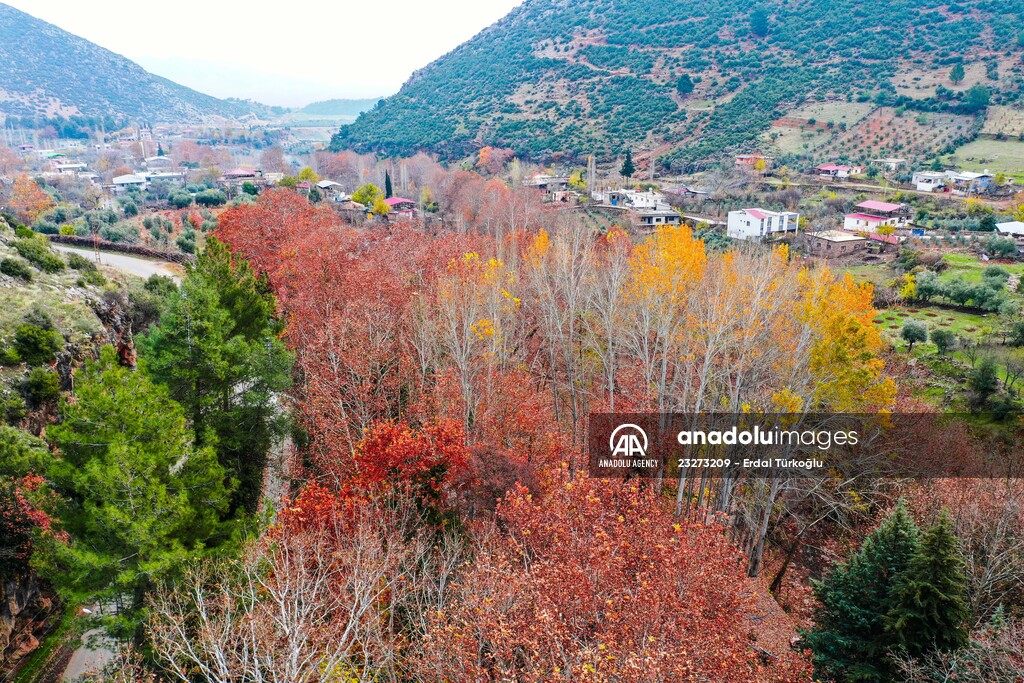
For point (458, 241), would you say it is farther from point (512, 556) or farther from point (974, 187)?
point (974, 187)

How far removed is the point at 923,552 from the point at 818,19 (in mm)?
125658

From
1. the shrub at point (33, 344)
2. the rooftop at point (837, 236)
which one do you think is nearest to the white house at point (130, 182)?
the shrub at point (33, 344)

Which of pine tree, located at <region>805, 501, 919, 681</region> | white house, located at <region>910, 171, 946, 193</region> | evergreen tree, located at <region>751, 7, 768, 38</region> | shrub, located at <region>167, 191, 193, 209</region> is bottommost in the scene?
pine tree, located at <region>805, 501, 919, 681</region>

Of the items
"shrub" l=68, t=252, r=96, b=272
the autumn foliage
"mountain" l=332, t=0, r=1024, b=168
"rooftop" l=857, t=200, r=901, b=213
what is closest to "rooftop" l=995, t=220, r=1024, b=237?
"rooftop" l=857, t=200, r=901, b=213

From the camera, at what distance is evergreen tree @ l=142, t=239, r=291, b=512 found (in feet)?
57.3

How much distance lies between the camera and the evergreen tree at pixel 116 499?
12047 mm

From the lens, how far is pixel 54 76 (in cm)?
16600

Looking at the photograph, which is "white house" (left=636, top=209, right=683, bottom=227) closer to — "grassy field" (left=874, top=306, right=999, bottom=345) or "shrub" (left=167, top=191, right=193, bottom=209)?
"grassy field" (left=874, top=306, right=999, bottom=345)

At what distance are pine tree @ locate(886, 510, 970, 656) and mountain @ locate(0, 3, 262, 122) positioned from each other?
208m

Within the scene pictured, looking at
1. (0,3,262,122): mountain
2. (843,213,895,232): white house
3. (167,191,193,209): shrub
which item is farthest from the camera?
(0,3,262,122): mountain

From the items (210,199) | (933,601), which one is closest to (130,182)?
(210,199)

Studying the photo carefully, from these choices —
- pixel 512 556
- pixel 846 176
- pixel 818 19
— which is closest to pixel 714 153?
pixel 846 176

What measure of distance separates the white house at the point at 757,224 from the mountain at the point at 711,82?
1256 inches

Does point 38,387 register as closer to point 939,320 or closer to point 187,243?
point 187,243
